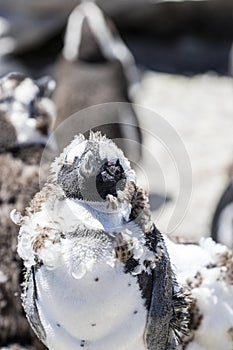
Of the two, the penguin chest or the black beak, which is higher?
the black beak

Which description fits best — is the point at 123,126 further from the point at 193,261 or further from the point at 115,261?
the point at 115,261

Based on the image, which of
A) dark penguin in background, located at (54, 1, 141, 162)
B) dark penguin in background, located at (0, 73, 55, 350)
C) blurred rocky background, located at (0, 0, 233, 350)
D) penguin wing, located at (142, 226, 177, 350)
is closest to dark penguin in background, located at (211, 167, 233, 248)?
dark penguin in background, located at (54, 1, 141, 162)

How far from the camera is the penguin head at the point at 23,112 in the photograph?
2.78 m

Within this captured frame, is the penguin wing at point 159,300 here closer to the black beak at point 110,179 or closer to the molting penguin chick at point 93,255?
the molting penguin chick at point 93,255

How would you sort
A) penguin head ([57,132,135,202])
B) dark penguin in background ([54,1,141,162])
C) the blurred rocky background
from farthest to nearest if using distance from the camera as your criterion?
the blurred rocky background < dark penguin in background ([54,1,141,162]) < penguin head ([57,132,135,202])

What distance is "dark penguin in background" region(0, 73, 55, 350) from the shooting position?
2.54 meters

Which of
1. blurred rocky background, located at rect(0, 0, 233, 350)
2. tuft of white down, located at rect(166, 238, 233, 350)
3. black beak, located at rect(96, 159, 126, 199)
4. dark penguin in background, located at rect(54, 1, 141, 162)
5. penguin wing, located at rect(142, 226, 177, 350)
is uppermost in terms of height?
black beak, located at rect(96, 159, 126, 199)

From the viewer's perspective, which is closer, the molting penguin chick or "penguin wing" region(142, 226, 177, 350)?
the molting penguin chick

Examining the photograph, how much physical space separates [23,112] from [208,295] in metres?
0.83

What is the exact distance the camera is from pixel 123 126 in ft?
13.4

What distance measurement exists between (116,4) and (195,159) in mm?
1847

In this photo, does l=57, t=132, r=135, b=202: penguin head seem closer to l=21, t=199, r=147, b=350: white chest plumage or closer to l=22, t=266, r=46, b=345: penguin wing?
l=21, t=199, r=147, b=350: white chest plumage

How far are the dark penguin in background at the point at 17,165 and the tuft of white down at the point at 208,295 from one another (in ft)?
1.23

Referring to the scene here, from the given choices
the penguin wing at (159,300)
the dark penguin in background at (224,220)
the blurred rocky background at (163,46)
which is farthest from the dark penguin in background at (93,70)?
the penguin wing at (159,300)
